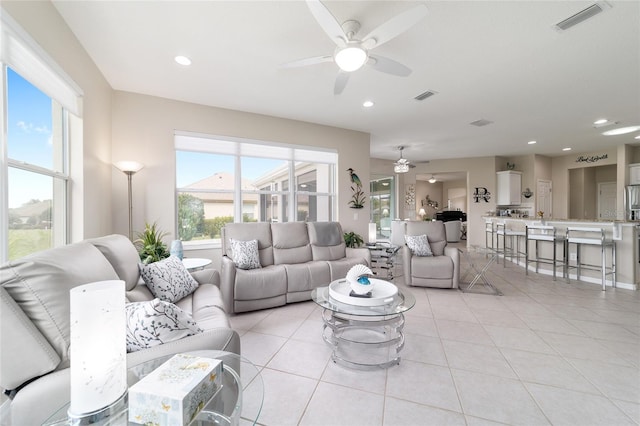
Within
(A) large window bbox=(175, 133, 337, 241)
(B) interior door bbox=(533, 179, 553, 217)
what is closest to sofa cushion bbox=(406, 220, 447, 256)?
(A) large window bbox=(175, 133, 337, 241)

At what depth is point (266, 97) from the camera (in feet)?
12.1

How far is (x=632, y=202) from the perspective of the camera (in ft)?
19.5

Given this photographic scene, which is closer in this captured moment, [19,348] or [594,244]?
[19,348]

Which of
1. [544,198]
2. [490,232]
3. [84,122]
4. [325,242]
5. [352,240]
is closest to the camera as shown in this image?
[84,122]

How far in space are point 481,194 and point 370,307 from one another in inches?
290

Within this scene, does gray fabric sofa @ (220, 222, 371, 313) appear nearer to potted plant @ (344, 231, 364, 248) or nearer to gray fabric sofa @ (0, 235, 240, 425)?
potted plant @ (344, 231, 364, 248)

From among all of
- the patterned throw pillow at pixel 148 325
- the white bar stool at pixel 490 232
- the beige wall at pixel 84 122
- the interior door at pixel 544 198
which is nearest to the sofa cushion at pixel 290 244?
the beige wall at pixel 84 122

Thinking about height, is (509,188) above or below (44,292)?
above

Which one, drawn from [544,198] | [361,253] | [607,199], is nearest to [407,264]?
[361,253]

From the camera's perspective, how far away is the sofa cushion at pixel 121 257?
5.65 ft

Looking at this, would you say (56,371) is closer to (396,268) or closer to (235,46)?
(235,46)

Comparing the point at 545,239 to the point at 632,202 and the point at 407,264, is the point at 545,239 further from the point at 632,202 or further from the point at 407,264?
the point at 632,202

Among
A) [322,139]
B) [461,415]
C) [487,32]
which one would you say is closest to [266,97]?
[322,139]

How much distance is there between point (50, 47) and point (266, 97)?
2206 millimetres
